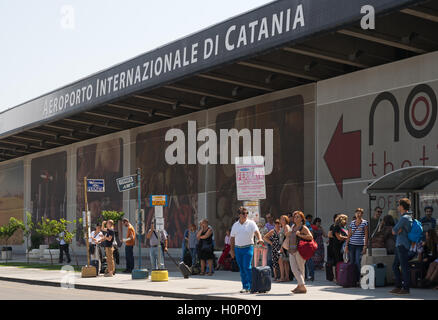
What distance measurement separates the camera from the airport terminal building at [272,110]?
2198 cm

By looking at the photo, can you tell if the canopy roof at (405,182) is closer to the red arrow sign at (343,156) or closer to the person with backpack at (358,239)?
the person with backpack at (358,239)

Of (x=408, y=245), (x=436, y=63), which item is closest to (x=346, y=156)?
(x=436, y=63)

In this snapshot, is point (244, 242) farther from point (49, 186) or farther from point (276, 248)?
point (49, 186)

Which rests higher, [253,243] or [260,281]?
[253,243]

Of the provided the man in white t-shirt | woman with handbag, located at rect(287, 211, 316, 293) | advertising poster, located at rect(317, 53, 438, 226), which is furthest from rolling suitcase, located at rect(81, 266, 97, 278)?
woman with handbag, located at rect(287, 211, 316, 293)

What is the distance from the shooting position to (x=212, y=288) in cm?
1762

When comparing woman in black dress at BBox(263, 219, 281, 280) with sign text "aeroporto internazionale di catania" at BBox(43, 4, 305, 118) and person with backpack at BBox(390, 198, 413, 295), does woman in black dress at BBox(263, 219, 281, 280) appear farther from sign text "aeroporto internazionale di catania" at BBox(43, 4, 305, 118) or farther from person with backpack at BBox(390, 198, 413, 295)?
sign text "aeroporto internazionale di catania" at BBox(43, 4, 305, 118)

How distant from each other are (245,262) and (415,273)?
4.05 meters

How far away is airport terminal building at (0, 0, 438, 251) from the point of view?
22.0m

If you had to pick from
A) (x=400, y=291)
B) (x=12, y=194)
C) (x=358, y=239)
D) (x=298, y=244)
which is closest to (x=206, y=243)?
(x=358, y=239)

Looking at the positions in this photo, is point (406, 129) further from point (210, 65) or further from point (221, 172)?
point (221, 172)

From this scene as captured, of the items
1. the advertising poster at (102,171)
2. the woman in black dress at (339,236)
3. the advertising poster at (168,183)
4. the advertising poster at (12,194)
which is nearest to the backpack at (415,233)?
the woman in black dress at (339,236)

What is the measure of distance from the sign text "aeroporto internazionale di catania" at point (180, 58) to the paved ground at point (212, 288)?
736cm

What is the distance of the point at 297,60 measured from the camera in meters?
25.1
